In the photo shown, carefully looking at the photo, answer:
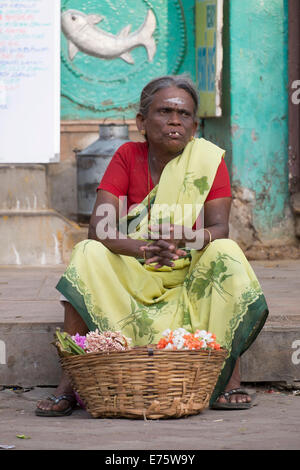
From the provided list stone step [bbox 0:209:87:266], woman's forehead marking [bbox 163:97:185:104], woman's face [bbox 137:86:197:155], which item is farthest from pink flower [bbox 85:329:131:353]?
stone step [bbox 0:209:87:266]

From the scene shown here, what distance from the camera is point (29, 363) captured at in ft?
12.9

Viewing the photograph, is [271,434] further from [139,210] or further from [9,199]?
[9,199]

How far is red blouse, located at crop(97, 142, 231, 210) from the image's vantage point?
380 cm

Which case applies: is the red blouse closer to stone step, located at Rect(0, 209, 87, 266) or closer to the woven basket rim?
the woven basket rim

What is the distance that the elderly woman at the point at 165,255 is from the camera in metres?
3.43

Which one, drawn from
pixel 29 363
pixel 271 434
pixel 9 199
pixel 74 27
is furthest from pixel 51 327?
pixel 74 27

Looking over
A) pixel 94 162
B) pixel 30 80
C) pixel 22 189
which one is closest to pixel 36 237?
pixel 22 189

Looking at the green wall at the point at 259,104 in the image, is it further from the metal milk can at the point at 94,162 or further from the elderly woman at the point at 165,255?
the elderly woman at the point at 165,255

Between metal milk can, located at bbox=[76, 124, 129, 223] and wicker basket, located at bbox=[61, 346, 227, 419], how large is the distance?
353 cm

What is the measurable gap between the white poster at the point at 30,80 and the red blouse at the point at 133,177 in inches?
105

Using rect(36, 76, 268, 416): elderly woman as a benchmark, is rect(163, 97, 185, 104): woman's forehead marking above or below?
above

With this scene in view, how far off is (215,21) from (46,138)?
5.08ft

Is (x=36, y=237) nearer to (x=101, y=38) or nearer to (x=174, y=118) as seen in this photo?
(x=101, y=38)

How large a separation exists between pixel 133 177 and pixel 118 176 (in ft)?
0.26
